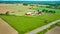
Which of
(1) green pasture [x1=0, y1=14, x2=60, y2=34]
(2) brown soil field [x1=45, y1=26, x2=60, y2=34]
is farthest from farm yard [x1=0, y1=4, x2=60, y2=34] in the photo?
(2) brown soil field [x1=45, y1=26, x2=60, y2=34]

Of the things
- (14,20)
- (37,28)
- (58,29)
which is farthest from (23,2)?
(58,29)

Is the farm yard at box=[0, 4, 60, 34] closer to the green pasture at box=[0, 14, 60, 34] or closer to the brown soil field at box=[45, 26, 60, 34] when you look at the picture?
the green pasture at box=[0, 14, 60, 34]

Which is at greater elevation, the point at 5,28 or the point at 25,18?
the point at 25,18

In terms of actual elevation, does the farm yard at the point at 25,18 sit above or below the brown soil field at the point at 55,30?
above

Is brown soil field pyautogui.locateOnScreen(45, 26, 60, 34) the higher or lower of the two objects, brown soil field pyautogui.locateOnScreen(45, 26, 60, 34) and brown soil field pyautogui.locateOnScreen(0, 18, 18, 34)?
the lower

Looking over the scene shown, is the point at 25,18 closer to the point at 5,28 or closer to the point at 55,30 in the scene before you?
the point at 5,28

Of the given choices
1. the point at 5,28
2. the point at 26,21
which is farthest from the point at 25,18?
the point at 5,28

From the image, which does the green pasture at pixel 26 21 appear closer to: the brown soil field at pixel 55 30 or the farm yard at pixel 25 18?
the farm yard at pixel 25 18

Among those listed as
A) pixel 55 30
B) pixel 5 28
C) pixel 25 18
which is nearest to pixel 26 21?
pixel 25 18

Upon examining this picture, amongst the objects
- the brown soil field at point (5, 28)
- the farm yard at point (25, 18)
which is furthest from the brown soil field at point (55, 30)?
the brown soil field at point (5, 28)
